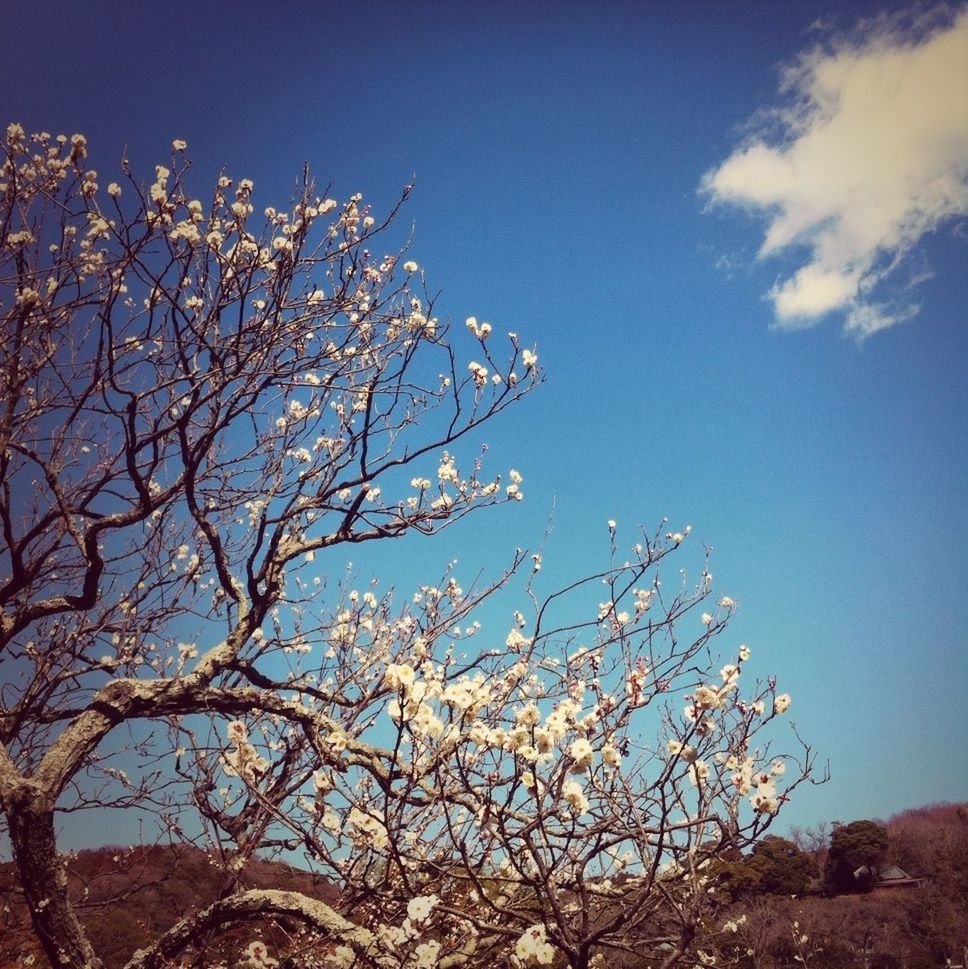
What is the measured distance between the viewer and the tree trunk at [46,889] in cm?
296

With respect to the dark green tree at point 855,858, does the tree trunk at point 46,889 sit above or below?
above

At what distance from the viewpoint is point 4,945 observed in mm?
5461

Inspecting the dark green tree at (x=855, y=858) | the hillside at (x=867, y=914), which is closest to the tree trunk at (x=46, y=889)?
the hillside at (x=867, y=914)

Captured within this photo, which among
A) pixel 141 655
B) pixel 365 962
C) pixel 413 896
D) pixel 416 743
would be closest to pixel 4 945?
pixel 141 655

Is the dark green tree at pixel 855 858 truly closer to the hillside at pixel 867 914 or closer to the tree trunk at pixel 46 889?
the hillside at pixel 867 914

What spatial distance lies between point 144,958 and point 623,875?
8.94 feet

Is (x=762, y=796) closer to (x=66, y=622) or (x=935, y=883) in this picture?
(x=66, y=622)

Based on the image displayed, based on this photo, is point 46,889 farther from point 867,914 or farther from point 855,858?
point 855,858

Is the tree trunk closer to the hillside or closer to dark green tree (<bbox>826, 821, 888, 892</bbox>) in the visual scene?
the hillside

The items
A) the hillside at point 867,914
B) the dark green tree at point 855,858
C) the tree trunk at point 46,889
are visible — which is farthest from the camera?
the dark green tree at point 855,858

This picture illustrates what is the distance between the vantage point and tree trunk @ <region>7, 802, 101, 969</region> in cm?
296

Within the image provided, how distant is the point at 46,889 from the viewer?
9.82 feet

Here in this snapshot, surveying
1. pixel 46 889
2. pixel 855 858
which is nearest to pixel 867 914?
pixel 855 858

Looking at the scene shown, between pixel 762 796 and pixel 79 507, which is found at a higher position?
pixel 79 507
